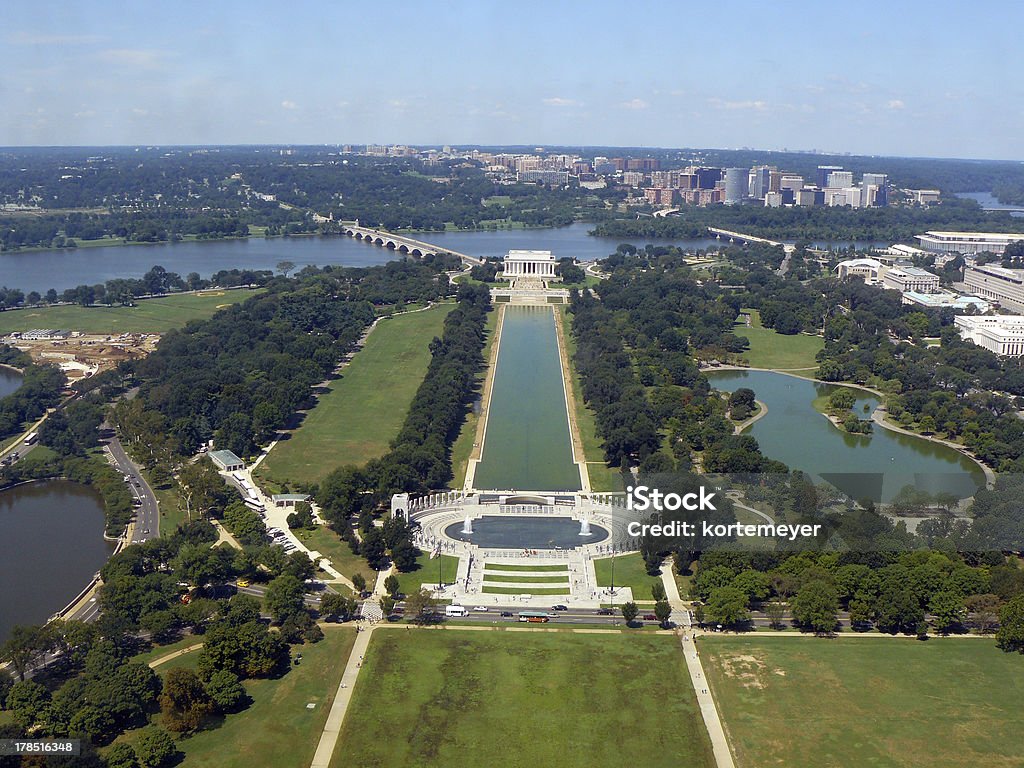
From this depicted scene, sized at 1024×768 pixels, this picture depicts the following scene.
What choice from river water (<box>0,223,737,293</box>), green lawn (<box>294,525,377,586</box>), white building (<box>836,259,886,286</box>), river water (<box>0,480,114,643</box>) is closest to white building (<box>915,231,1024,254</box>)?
white building (<box>836,259,886,286</box>)

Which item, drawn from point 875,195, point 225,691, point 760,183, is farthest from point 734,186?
point 225,691

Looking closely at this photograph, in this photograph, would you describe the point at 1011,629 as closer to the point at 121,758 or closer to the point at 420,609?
the point at 420,609

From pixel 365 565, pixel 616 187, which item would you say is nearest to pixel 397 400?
pixel 365 565

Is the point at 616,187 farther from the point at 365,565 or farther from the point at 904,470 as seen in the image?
the point at 365,565

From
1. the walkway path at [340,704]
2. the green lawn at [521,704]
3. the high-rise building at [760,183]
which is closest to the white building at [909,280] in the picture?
the green lawn at [521,704]

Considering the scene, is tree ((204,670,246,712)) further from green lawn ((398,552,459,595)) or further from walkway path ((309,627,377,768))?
green lawn ((398,552,459,595))

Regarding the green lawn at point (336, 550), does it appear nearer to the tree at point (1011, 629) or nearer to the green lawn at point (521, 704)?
the green lawn at point (521, 704)
